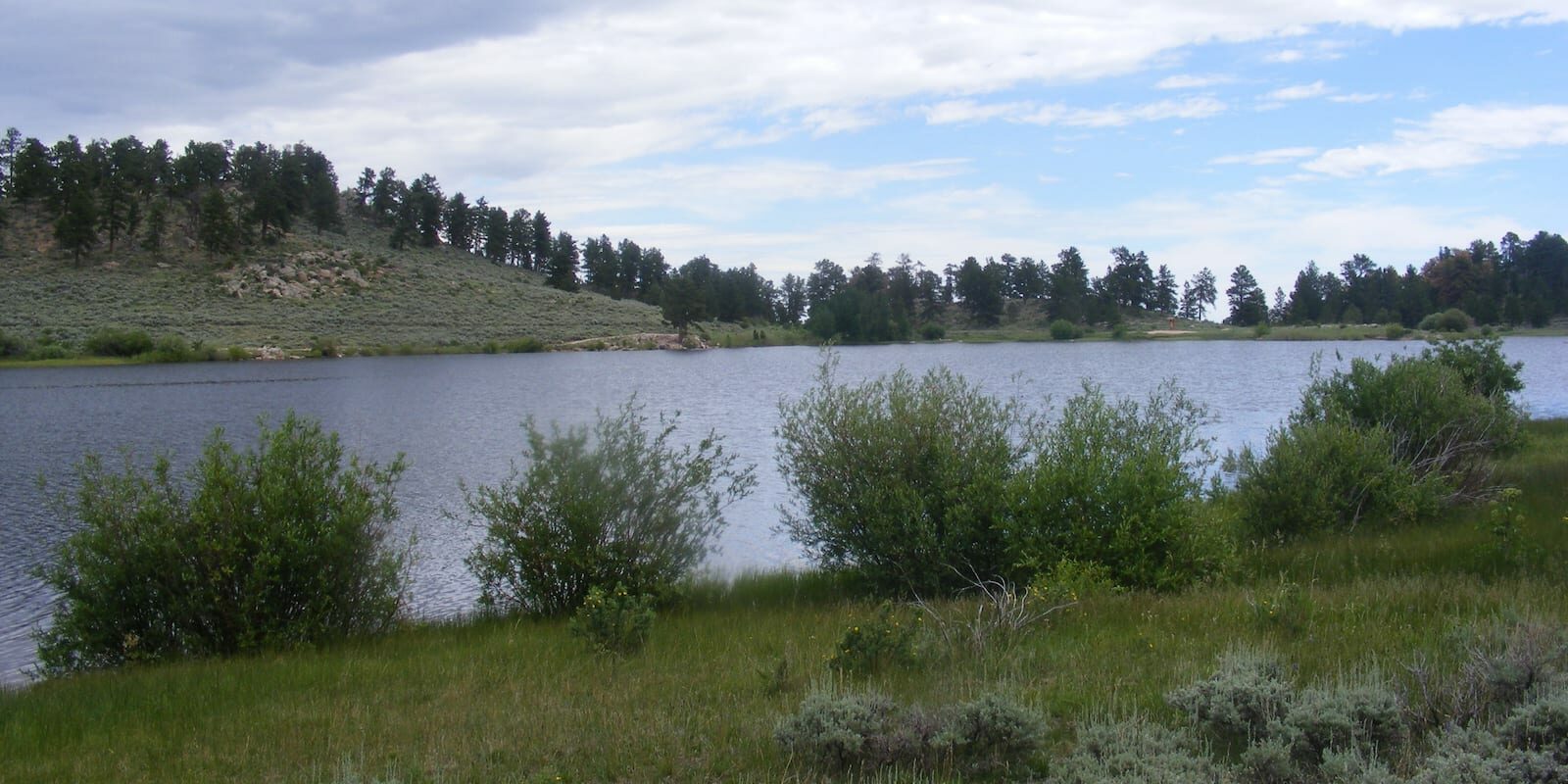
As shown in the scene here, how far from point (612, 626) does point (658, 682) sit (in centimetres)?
150

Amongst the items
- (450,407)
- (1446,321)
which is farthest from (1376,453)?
(1446,321)

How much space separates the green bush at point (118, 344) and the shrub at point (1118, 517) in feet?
247

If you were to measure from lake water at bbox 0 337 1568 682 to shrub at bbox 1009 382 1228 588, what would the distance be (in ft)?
8.72

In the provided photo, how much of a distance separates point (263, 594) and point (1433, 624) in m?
10.7

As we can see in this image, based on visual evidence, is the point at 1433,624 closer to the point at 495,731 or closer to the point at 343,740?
the point at 495,731

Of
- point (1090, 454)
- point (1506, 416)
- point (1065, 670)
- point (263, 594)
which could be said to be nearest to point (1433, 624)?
point (1065, 670)

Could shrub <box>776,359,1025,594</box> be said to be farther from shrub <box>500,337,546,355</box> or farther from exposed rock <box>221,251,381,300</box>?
exposed rock <box>221,251,381,300</box>

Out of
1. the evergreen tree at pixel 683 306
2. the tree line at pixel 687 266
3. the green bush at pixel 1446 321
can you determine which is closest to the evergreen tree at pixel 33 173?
the tree line at pixel 687 266

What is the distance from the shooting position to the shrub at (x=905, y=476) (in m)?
12.1

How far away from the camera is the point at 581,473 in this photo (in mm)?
12375

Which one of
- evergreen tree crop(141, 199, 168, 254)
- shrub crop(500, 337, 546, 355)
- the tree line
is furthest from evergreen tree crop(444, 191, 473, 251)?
shrub crop(500, 337, 546, 355)

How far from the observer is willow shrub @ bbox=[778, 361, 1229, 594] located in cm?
1131

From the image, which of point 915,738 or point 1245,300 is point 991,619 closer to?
point 915,738

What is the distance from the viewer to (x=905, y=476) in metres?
12.6
